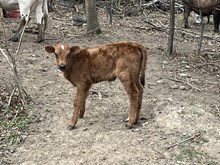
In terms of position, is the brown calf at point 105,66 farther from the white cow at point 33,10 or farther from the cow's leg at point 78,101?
the white cow at point 33,10

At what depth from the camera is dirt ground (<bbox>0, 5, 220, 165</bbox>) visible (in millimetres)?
5305

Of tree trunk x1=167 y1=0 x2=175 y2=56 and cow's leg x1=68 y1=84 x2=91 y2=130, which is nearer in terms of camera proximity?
cow's leg x1=68 y1=84 x2=91 y2=130

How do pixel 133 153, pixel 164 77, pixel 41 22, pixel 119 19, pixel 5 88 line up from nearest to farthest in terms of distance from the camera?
1. pixel 133 153
2. pixel 5 88
3. pixel 164 77
4. pixel 41 22
5. pixel 119 19

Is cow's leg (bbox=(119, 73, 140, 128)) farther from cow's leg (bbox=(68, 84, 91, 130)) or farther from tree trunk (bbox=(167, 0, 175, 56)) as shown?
tree trunk (bbox=(167, 0, 175, 56))

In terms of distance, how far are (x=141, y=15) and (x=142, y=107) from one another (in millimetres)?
8792

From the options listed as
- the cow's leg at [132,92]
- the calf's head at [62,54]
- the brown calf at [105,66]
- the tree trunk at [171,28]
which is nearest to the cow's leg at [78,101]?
the brown calf at [105,66]

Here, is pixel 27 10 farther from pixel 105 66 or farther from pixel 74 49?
pixel 105 66

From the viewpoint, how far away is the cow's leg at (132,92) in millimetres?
5766

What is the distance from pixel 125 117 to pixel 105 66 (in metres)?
0.80

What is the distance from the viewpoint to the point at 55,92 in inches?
284

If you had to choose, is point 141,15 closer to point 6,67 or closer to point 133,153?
point 6,67

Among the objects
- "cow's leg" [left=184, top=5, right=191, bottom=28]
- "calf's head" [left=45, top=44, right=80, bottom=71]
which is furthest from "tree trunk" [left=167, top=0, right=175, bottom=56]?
"cow's leg" [left=184, top=5, right=191, bottom=28]

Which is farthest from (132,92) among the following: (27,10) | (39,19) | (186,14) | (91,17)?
(186,14)

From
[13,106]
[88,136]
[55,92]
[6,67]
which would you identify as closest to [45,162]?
[88,136]
